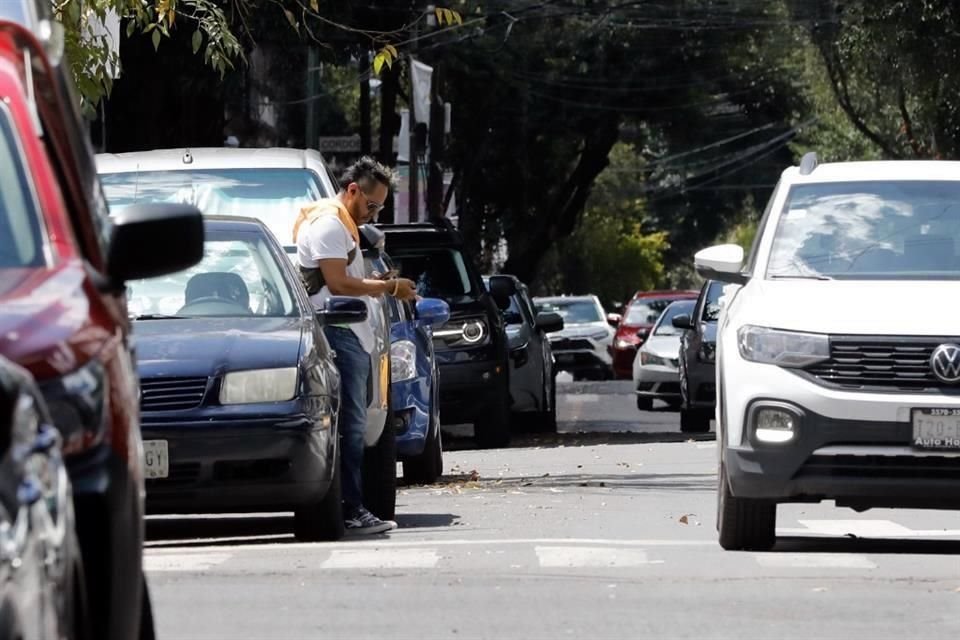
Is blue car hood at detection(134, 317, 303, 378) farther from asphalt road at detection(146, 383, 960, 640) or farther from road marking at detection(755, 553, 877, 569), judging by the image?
road marking at detection(755, 553, 877, 569)

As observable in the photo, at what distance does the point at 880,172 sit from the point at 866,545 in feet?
5.66

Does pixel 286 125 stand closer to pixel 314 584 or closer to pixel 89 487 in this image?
pixel 314 584

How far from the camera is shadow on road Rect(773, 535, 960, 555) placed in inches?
406

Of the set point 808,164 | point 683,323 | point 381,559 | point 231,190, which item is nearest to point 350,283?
point 808,164

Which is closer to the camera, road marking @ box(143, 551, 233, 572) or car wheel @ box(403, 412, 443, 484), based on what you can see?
road marking @ box(143, 551, 233, 572)

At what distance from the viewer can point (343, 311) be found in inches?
438

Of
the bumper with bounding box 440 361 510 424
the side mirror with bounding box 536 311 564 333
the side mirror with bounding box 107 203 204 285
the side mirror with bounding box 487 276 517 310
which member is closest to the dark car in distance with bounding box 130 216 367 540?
the side mirror with bounding box 107 203 204 285

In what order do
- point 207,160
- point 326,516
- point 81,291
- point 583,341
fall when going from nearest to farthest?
1. point 81,291
2. point 326,516
3. point 207,160
4. point 583,341

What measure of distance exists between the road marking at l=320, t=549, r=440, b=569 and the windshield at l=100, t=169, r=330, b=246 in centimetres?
513

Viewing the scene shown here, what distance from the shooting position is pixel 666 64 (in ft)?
166

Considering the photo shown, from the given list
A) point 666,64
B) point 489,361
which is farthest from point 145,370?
point 666,64

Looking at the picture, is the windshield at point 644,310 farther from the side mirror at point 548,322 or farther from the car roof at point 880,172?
the car roof at point 880,172

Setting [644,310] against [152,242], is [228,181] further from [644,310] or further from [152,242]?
[644,310]

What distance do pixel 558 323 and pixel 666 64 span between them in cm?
2714
